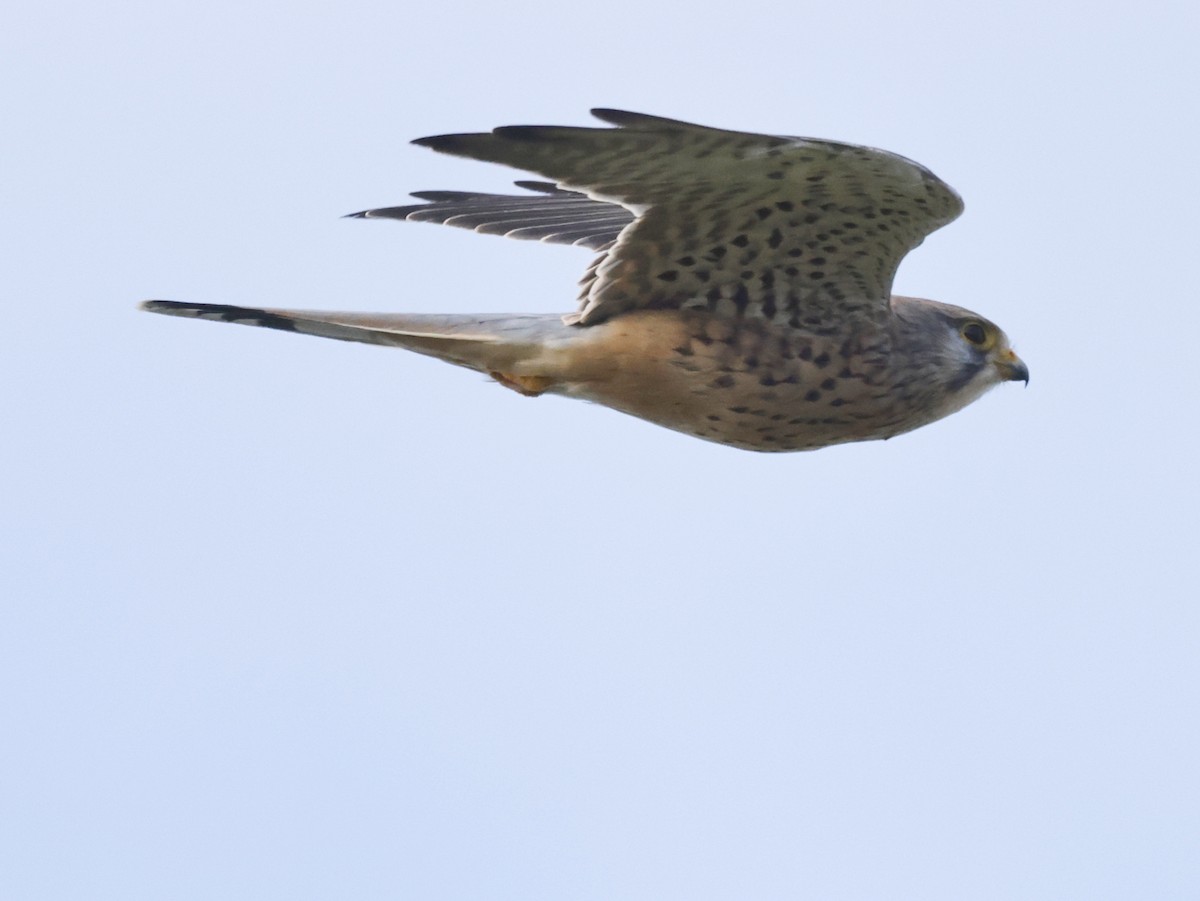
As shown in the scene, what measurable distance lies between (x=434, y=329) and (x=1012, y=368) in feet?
6.18

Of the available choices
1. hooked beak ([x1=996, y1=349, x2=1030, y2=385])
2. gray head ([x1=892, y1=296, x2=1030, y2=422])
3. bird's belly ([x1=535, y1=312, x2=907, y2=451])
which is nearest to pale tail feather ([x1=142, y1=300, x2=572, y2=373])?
bird's belly ([x1=535, y1=312, x2=907, y2=451])

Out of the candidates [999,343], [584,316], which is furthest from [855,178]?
[999,343]

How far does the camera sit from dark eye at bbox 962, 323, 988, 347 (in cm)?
524

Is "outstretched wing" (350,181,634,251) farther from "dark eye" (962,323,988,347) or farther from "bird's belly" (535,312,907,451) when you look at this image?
"dark eye" (962,323,988,347)

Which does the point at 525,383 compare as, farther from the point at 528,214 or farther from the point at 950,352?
the point at 950,352

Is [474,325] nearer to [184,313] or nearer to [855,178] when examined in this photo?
[184,313]

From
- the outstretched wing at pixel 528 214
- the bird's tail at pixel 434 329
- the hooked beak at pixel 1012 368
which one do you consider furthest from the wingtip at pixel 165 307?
the hooked beak at pixel 1012 368

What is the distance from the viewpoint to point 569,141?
3912 millimetres

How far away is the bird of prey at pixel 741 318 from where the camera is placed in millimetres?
4320

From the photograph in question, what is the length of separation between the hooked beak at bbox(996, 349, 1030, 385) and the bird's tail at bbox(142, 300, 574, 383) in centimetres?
146

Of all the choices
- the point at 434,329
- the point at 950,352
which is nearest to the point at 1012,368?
the point at 950,352

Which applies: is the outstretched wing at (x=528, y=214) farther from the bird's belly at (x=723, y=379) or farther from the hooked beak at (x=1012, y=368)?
the hooked beak at (x=1012, y=368)

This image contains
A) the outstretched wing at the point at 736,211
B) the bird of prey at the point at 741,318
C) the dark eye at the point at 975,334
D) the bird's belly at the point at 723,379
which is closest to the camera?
the outstretched wing at the point at 736,211

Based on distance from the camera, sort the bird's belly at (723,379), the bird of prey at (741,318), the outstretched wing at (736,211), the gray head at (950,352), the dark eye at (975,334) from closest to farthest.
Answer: the outstretched wing at (736,211), the bird of prey at (741,318), the bird's belly at (723,379), the gray head at (950,352), the dark eye at (975,334)
